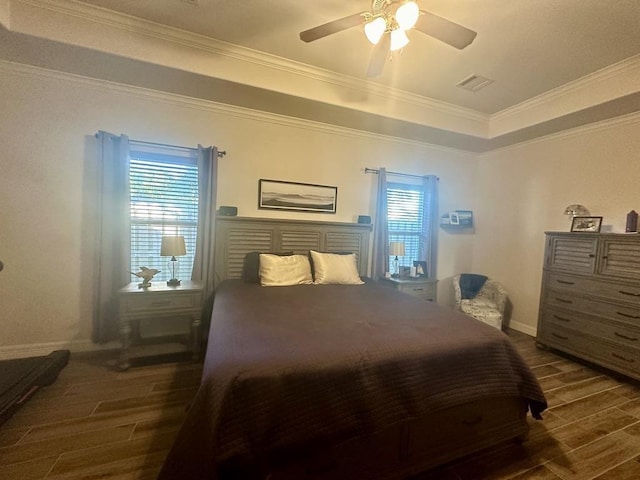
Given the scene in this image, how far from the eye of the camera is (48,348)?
8.70 ft

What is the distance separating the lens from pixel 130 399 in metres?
2.08

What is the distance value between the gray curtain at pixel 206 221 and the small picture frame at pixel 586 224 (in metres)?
4.05

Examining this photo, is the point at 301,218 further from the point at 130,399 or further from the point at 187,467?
the point at 187,467

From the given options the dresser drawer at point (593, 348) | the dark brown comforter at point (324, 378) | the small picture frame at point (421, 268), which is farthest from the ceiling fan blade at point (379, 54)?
the dresser drawer at point (593, 348)

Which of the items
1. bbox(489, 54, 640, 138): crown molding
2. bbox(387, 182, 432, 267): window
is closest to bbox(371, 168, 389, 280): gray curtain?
bbox(387, 182, 432, 267): window

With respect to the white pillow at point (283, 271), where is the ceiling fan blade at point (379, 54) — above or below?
above

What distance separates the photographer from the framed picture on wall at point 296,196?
3367 millimetres

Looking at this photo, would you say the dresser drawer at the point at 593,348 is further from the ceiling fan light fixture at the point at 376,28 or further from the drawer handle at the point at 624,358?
the ceiling fan light fixture at the point at 376,28

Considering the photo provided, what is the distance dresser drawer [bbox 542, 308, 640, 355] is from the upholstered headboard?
2155 mm

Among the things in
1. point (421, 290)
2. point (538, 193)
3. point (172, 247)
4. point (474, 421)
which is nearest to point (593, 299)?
point (538, 193)

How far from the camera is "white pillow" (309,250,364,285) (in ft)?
10.1

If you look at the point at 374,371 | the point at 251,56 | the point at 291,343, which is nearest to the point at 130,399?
the point at 291,343

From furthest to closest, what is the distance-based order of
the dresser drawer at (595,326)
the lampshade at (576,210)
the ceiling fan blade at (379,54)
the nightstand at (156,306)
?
1. the lampshade at (576,210)
2. the dresser drawer at (595,326)
3. the nightstand at (156,306)
4. the ceiling fan blade at (379,54)

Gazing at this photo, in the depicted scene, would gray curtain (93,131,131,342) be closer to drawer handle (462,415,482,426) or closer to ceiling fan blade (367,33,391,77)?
ceiling fan blade (367,33,391,77)
